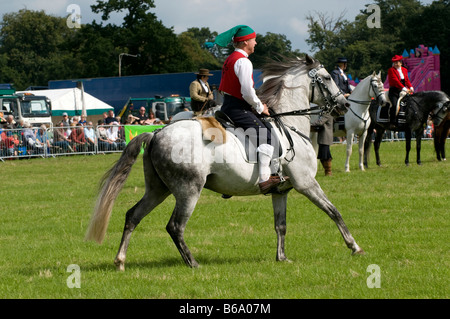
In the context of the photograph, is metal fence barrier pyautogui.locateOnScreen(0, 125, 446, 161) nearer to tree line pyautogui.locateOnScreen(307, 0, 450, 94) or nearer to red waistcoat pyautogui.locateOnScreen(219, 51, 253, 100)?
red waistcoat pyautogui.locateOnScreen(219, 51, 253, 100)

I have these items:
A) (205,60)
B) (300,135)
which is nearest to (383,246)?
(300,135)

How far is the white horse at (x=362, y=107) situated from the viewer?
64.7ft

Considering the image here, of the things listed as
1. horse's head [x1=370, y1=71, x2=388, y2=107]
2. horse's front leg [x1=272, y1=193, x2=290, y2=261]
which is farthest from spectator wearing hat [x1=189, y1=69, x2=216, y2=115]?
horse's head [x1=370, y1=71, x2=388, y2=107]

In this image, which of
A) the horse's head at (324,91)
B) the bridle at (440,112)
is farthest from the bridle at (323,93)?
the bridle at (440,112)

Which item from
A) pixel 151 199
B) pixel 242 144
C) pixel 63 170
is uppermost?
pixel 242 144

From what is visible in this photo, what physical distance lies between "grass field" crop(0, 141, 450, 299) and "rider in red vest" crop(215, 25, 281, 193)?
1197 millimetres

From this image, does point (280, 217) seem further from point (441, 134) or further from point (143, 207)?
point (441, 134)

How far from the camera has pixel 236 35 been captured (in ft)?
28.9

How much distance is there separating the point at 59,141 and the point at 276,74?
970 inches

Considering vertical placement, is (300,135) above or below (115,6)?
below

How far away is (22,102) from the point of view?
43.2m

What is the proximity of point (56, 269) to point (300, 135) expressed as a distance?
11.4ft

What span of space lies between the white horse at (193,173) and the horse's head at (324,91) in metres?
0.50

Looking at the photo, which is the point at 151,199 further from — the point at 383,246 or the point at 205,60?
the point at 205,60
